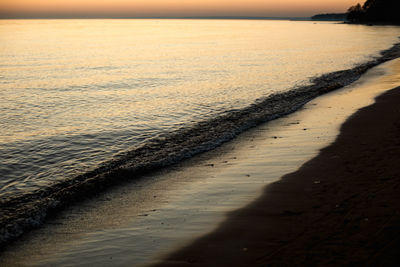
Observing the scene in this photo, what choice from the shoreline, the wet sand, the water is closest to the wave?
the wet sand

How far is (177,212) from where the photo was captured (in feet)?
24.6

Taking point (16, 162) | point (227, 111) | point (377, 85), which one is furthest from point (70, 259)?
point (377, 85)

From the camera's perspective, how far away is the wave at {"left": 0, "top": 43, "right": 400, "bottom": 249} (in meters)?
7.83

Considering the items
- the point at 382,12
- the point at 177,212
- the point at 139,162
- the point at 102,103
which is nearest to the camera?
the point at 177,212

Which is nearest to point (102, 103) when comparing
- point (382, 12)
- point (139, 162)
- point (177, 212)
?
point (139, 162)

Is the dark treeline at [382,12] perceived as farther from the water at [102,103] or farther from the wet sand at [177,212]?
the wet sand at [177,212]

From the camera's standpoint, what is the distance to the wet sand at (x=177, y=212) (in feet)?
19.6

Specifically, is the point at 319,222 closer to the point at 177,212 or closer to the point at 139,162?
the point at 177,212

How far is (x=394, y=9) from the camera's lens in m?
160

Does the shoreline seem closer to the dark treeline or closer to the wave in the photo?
the wave

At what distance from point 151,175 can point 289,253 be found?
18.4 ft

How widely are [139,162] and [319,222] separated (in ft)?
21.1

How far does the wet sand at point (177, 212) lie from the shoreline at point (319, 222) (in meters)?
0.06

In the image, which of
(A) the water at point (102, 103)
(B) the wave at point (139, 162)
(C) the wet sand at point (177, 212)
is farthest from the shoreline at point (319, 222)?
(A) the water at point (102, 103)
